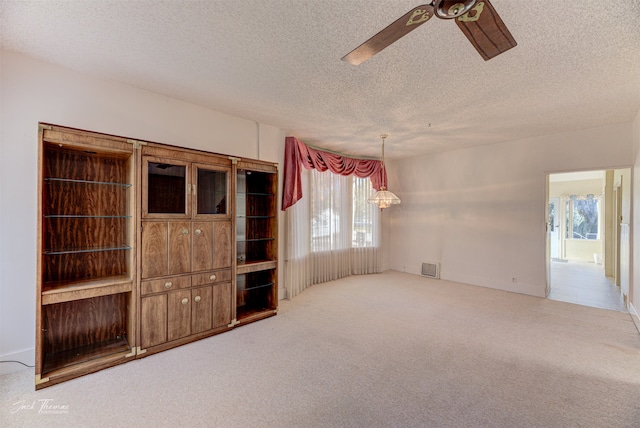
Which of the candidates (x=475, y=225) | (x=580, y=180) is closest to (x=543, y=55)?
(x=475, y=225)

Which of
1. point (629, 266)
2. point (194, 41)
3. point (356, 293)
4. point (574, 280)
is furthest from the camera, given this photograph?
point (574, 280)

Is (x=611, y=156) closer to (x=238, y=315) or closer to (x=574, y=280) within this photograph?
(x=574, y=280)

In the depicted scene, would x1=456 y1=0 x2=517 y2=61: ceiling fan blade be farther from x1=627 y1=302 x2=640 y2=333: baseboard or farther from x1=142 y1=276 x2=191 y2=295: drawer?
x1=627 y1=302 x2=640 y2=333: baseboard

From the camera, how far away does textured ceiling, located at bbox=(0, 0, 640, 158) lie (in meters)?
1.77

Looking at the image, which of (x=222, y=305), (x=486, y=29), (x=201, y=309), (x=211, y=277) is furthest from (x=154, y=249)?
(x=486, y=29)

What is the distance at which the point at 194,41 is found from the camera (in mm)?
2068

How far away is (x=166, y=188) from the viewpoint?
9.30 feet

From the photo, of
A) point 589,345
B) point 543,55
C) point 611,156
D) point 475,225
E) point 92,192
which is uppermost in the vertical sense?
point 543,55

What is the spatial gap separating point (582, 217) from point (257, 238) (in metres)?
9.76

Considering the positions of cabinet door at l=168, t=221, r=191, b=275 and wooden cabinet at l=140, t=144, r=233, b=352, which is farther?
cabinet door at l=168, t=221, r=191, b=275

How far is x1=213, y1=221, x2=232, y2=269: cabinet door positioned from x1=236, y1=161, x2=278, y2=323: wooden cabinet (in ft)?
1.11

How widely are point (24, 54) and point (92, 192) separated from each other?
47.3 inches

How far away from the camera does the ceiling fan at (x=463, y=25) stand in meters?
1.38

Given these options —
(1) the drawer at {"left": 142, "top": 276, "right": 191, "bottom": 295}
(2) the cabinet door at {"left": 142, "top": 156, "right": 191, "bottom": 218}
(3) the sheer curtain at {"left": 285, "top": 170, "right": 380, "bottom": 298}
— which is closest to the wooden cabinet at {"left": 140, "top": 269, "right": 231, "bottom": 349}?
(1) the drawer at {"left": 142, "top": 276, "right": 191, "bottom": 295}
